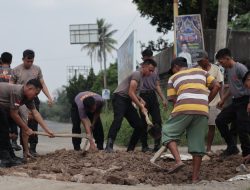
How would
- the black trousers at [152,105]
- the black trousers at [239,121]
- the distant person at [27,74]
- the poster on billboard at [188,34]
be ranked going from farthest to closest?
the poster on billboard at [188,34] < the black trousers at [152,105] < the distant person at [27,74] < the black trousers at [239,121]

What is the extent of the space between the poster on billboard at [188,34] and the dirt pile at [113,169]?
22.8 ft

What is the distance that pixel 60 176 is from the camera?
6.59m

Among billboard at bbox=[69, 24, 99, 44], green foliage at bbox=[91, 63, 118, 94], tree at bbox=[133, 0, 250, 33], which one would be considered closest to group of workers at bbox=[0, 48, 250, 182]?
tree at bbox=[133, 0, 250, 33]

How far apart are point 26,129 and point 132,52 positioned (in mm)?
10731

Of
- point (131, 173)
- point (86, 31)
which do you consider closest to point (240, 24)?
point (131, 173)

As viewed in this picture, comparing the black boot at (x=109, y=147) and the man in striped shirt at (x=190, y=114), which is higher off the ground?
the man in striped shirt at (x=190, y=114)

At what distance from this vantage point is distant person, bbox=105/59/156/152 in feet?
29.7

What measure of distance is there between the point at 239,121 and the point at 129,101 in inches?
85.5

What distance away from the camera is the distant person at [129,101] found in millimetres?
9062

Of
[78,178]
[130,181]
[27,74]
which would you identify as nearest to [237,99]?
[130,181]

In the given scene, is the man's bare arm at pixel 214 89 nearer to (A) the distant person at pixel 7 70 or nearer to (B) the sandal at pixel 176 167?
(B) the sandal at pixel 176 167

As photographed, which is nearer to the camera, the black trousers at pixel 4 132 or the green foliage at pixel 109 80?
the black trousers at pixel 4 132

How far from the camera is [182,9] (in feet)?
81.5

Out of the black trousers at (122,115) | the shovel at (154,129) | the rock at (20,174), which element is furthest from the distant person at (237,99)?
the rock at (20,174)
